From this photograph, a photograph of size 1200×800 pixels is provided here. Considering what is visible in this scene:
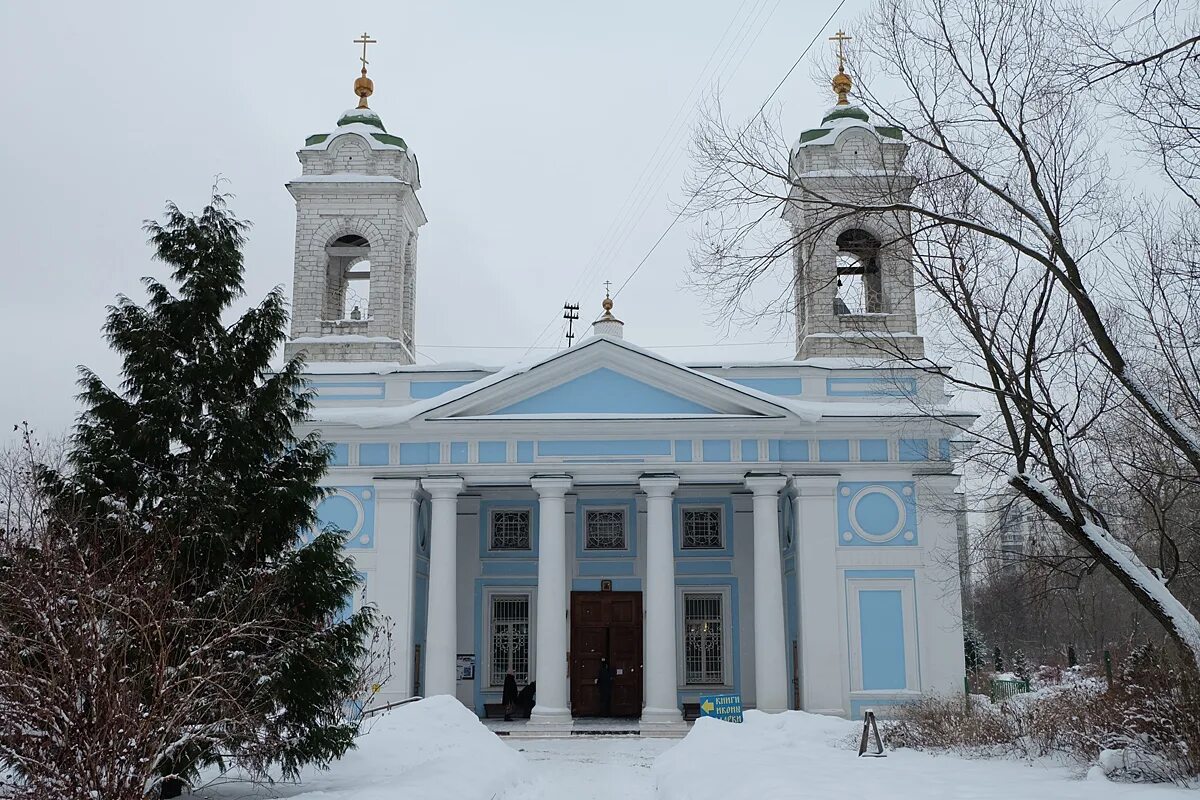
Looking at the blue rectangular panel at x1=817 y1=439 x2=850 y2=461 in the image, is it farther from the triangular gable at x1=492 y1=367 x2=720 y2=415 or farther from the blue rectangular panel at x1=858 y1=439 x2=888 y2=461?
the triangular gable at x1=492 y1=367 x2=720 y2=415

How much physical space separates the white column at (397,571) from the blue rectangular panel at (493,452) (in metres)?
1.43

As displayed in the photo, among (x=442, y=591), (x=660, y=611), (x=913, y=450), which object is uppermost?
(x=913, y=450)

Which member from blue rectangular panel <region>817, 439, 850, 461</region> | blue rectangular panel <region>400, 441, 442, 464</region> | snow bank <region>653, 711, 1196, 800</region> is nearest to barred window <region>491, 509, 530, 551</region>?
blue rectangular panel <region>400, 441, 442, 464</region>

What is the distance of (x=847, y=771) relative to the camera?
36.5 feet

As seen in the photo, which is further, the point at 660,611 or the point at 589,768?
the point at 660,611

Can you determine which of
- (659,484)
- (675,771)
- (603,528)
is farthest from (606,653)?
(675,771)


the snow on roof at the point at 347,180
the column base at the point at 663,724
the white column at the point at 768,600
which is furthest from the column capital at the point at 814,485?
the snow on roof at the point at 347,180

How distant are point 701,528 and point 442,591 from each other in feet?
19.7

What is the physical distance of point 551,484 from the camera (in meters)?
22.3

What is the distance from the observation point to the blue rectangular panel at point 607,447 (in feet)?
74.0

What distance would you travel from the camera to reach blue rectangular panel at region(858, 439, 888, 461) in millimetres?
22734

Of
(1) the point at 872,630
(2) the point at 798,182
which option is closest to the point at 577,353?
(1) the point at 872,630

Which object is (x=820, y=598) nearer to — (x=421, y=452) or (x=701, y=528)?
(x=701, y=528)

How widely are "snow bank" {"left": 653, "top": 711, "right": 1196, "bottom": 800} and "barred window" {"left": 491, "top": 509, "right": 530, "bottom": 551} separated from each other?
9725mm
